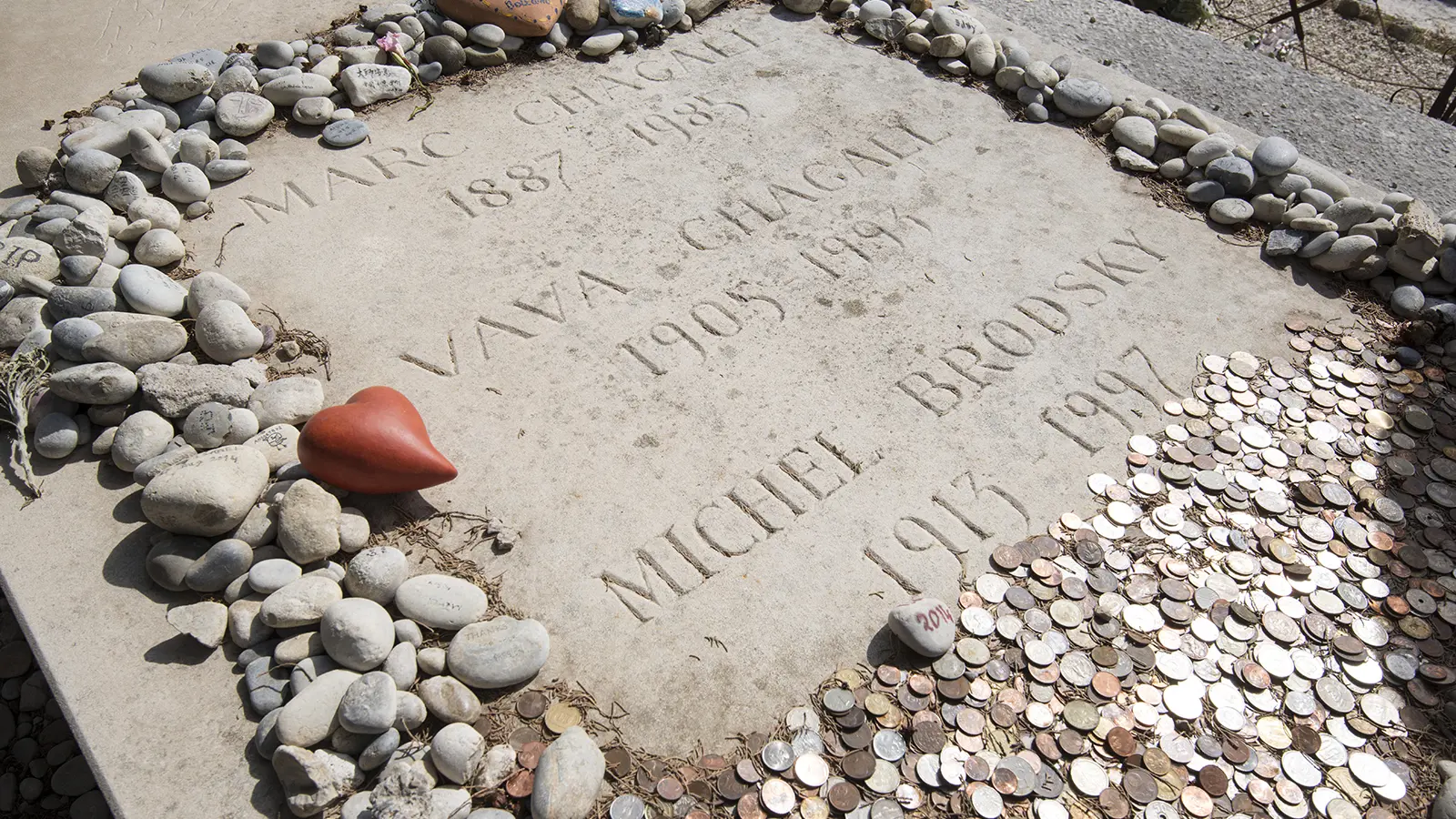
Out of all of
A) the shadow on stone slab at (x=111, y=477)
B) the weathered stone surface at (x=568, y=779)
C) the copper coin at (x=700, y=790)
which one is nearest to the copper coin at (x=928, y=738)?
the copper coin at (x=700, y=790)

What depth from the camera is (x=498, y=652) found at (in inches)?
109

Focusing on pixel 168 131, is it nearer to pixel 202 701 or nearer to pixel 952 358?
pixel 202 701

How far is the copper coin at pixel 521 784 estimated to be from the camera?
8.34ft

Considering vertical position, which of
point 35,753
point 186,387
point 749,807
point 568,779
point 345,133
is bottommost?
point 35,753

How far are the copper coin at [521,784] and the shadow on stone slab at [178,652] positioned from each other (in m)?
0.97

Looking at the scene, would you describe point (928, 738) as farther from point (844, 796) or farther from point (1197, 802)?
point (1197, 802)

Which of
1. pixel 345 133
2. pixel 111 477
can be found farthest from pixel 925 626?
pixel 345 133

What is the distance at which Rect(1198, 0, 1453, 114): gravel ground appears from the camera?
679cm

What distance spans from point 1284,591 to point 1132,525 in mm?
492

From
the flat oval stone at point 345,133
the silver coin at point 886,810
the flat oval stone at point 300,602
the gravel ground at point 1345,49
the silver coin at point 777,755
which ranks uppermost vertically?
the gravel ground at point 1345,49

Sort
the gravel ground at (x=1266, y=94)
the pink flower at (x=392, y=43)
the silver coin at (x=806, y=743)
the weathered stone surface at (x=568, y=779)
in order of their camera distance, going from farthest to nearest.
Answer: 1. the pink flower at (x=392, y=43)
2. the gravel ground at (x=1266, y=94)
3. the silver coin at (x=806, y=743)
4. the weathered stone surface at (x=568, y=779)

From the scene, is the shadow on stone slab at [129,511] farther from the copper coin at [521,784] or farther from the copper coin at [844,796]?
the copper coin at [844,796]

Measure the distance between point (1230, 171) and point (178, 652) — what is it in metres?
4.63

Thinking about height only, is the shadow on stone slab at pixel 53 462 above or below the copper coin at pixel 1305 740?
above
